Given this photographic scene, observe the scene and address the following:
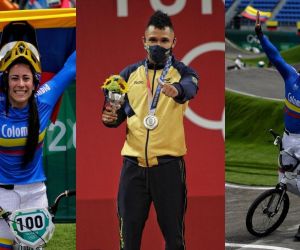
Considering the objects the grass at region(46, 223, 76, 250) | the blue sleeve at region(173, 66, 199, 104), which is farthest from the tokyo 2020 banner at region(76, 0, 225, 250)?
the grass at region(46, 223, 76, 250)

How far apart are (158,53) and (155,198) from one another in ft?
3.21

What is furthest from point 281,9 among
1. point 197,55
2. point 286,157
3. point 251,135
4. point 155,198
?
point 155,198

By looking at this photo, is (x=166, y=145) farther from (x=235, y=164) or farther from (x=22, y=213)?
(x=235, y=164)

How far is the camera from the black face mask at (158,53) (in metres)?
5.07

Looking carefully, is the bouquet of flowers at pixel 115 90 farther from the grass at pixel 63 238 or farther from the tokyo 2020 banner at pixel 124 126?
the grass at pixel 63 238

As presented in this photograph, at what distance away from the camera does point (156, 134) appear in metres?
5.11

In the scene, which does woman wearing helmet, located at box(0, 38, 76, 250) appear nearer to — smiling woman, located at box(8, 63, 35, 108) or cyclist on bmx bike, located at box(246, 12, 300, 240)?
smiling woman, located at box(8, 63, 35, 108)

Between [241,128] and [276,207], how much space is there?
8652mm

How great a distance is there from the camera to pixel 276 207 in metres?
8.65

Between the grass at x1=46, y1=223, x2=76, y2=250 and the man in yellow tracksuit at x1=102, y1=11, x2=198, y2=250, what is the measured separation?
328 centimetres

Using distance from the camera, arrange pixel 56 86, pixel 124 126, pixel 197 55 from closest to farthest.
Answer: pixel 197 55 < pixel 124 126 < pixel 56 86

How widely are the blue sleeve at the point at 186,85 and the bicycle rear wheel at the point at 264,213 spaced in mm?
3656

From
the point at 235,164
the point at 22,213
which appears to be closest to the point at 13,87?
the point at 22,213

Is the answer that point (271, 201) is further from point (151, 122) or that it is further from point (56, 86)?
point (151, 122)
